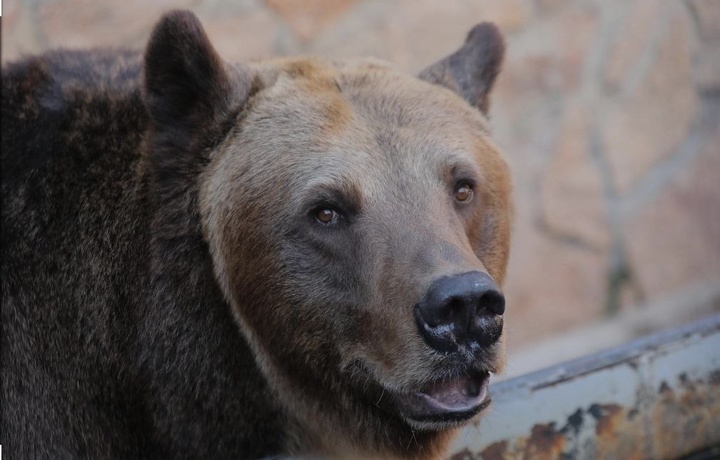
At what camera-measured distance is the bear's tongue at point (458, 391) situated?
337cm

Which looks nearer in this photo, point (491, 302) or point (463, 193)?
point (491, 302)

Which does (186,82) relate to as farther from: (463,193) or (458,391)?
(458,391)

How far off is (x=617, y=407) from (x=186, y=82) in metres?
1.94

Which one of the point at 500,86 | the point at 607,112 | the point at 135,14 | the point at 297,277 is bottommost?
the point at 607,112

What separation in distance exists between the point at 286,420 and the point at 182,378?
416 millimetres

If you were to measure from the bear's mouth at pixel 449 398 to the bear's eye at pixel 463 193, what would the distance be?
0.69 metres

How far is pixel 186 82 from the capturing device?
3770mm

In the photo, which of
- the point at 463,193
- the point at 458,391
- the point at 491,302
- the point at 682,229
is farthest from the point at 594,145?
the point at 491,302

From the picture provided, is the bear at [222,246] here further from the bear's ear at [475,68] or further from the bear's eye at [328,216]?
the bear's ear at [475,68]

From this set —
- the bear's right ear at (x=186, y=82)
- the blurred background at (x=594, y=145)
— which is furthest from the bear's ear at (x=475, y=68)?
the blurred background at (x=594, y=145)

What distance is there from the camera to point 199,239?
376 cm

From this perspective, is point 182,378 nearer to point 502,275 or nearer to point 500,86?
point 502,275

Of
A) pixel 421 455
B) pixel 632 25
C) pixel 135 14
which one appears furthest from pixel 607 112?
pixel 421 455

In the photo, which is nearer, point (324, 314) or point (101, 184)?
point (324, 314)
